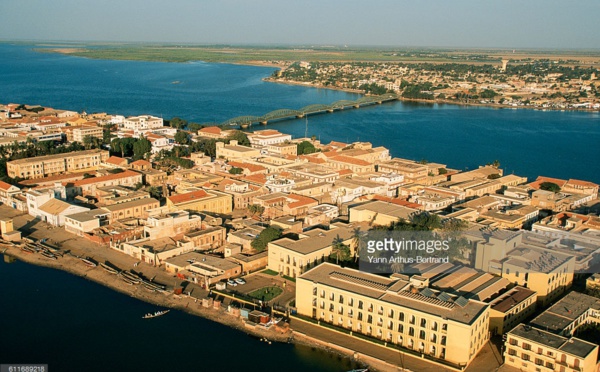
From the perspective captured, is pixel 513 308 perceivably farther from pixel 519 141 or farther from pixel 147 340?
→ pixel 519 141

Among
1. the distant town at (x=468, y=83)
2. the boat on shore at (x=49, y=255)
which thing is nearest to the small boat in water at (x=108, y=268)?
the boat on shore at (x=49, y=255)

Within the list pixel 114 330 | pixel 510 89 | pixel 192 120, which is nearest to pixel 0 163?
pixel 114 330

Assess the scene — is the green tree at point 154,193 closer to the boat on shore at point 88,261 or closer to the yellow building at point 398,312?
the boat on shore at point 88,261

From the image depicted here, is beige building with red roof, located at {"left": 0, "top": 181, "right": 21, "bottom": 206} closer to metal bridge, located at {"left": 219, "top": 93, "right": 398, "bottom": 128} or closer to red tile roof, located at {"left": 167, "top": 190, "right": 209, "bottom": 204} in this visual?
red tile roof, located at {"left": 167, "top": 190, "right": 209, "bottom": 204}

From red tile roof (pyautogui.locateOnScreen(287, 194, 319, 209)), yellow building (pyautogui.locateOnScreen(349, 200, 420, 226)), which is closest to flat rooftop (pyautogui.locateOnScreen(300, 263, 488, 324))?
yellow building (pyautogui.locateOnScreen(349, 200, 420, 226))

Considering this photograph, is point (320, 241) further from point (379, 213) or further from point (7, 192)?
point (7, 192)

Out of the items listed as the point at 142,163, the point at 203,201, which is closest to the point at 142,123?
the point at 142,163

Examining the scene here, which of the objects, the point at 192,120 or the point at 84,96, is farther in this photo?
the point at 84,96
